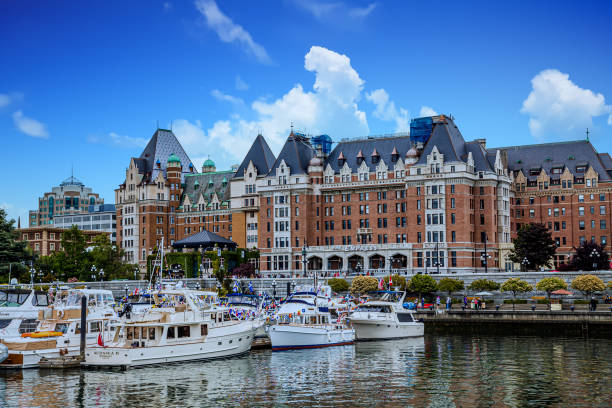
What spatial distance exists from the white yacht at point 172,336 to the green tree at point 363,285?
34807 mm

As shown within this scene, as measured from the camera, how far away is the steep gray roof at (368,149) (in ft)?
398

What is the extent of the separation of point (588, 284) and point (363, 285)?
936 inches

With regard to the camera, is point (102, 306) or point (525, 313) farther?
point (525, 313)

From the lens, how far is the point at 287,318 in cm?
6212

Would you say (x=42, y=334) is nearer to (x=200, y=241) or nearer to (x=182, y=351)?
(x=182, y=351)

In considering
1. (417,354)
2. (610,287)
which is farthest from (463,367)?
(610,287)

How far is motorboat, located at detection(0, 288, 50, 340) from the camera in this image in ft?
181

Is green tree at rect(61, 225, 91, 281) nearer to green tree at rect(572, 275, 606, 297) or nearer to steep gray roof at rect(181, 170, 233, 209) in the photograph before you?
steep gray roof at rect(181, 170, 233, 209)

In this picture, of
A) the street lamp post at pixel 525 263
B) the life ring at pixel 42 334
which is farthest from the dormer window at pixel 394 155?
the life ring at pixel 42 334

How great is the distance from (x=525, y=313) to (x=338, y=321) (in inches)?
792

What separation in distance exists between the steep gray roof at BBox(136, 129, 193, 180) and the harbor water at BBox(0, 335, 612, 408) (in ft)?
325

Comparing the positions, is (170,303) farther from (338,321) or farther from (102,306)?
(338,321)

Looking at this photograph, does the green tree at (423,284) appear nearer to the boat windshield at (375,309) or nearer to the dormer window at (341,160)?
the boat windshield at (375,309)

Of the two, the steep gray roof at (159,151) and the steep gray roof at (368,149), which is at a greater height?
the steep gray roof at (159,151)
